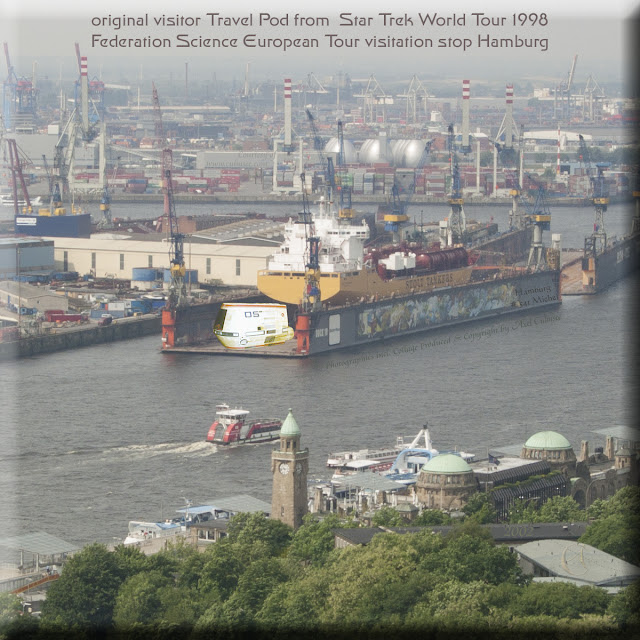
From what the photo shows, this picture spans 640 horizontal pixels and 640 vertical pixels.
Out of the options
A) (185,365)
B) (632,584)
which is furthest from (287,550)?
(185,365)

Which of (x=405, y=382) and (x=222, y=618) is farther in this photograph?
(x=405, y=382)

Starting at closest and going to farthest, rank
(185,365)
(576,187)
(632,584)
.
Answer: (632,584) < (185,365) < (576,187)

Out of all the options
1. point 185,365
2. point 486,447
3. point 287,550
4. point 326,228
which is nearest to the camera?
point 287,550

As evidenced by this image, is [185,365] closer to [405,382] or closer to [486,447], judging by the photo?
[405,382]

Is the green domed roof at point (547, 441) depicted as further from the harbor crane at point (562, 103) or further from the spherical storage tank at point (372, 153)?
the spherical storage tank at point (372, 153)

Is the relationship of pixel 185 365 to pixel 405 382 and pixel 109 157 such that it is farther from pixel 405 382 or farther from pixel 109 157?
pixel 109 157

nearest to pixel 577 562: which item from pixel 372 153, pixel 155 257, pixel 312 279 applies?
pixel 312 279

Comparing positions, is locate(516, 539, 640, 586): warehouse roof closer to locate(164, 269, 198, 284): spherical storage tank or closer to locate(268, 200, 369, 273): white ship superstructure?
locate(268, 200, 369, 273): white ship superstructure
